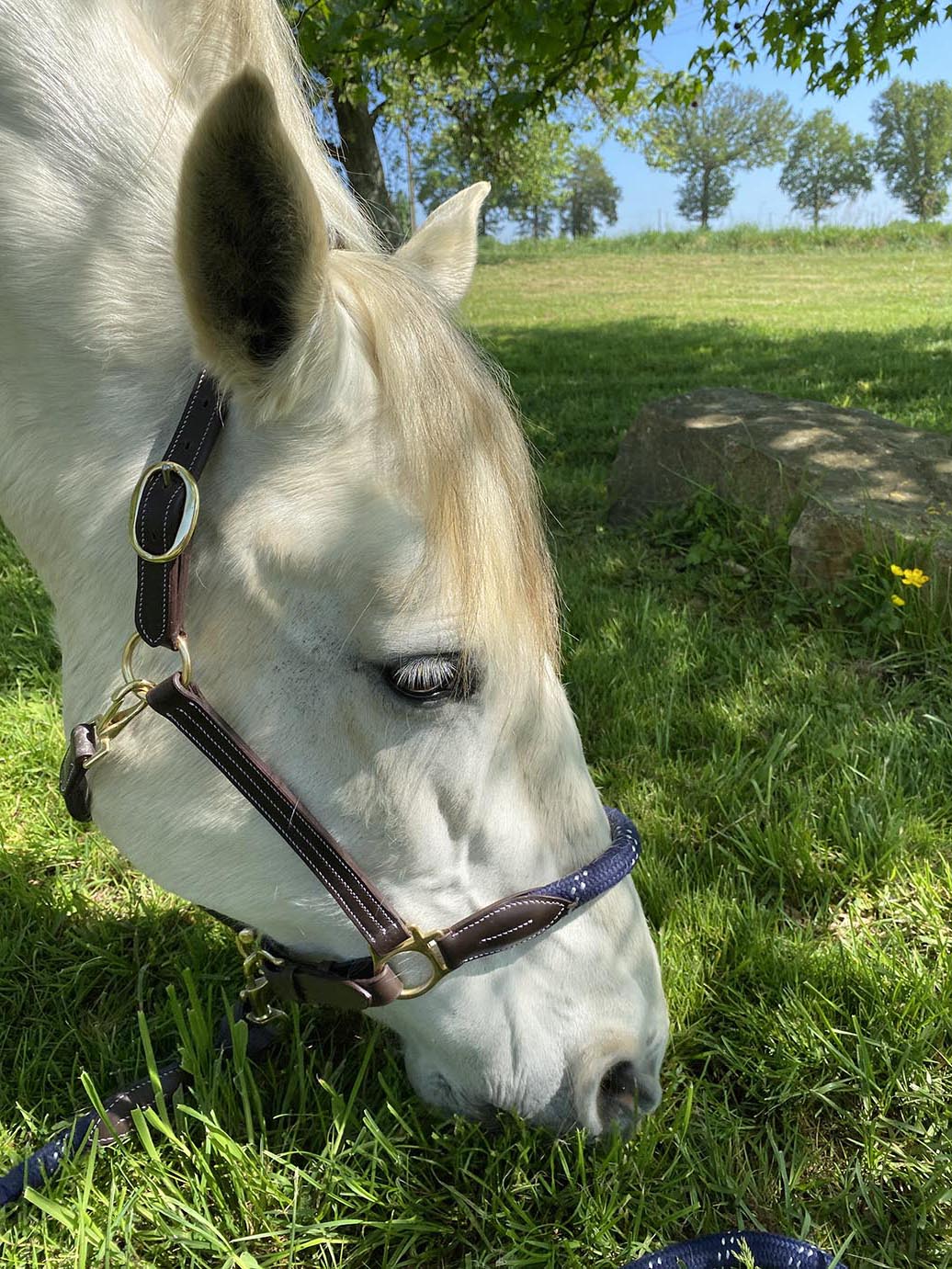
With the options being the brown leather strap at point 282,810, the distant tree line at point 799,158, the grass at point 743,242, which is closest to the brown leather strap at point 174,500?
the brown leather strap at point 282,810

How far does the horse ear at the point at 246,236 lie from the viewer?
0.78 m

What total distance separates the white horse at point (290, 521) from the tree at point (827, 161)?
7392 cm

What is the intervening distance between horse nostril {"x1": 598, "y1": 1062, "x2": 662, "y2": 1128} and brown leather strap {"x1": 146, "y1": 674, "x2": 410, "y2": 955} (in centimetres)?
42

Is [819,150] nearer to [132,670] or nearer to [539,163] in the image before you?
[539,163]

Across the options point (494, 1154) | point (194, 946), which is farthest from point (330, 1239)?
point (194, 946)

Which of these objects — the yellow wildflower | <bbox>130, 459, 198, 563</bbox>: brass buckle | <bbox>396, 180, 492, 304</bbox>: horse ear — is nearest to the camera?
<bbox>130, 459, 198, 563</bbox>: brass buckle

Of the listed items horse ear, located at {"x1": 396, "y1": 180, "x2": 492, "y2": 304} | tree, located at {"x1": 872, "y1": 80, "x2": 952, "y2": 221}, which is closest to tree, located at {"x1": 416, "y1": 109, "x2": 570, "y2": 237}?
horse ear, located at {"x1": 396, "y1": 180, "x2": 492, "y2": 304}

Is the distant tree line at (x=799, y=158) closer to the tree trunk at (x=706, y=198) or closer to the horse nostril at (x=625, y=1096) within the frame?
the tree trunk at (x=706, y=198)

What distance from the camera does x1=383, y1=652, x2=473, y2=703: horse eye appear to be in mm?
995

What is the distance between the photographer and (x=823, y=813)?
6.78 feet

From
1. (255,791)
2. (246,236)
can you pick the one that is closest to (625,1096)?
(255,791)

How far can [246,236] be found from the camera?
0.86 m

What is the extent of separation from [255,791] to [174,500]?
0.39m

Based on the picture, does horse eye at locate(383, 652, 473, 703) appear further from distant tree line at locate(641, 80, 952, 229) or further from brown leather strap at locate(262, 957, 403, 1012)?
distant tree line at locate(641, 80, 952, 229)
